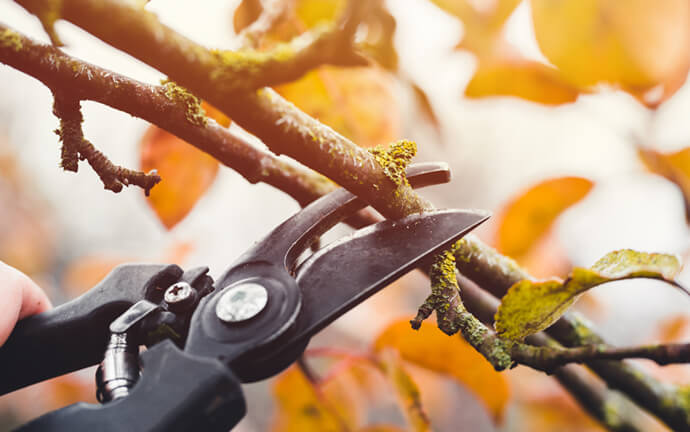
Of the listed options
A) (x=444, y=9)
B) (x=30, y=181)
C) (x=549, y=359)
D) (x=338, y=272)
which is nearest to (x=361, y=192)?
(x=338, y=272)

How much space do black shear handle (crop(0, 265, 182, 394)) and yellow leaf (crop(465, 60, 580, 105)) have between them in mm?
521

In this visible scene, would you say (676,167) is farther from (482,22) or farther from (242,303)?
(242,303)

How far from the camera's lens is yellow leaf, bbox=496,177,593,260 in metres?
0.71

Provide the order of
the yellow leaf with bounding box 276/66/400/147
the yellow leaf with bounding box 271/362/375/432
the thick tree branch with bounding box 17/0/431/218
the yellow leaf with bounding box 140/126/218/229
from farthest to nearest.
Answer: the yellow leaf with bounding box 271/362/375/432 → the yellow leaf with bounding box 276/66/400/147 → the yellow leaf with bounding box 140/126/218/229 → the thick tree branch with bounding box 17/0/431/218

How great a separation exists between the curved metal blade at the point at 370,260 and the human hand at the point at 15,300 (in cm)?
33

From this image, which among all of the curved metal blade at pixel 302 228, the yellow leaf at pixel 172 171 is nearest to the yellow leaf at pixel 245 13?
the yellow leaf at pixel 172 171

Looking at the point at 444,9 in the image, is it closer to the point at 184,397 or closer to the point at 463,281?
the point at 463,281

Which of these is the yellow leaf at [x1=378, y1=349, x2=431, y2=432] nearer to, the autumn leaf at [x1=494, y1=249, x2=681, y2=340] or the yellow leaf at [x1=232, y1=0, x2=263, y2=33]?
A: the autumn leaf at [x1=494, y1=249, x2=681, y2=340]

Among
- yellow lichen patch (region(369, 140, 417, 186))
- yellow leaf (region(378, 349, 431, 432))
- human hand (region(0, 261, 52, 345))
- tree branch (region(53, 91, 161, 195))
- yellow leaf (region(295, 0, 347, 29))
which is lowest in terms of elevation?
yellow leaf (region(378, 349, 431, 432))

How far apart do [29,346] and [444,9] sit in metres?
0.64

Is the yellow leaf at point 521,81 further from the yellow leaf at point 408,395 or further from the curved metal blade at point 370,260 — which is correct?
the yellow leaf at point 408,395

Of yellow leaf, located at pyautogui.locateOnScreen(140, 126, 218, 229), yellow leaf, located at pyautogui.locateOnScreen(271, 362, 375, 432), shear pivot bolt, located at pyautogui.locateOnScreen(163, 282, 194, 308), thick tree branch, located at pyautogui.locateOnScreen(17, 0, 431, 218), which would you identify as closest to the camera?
thick tree branch, located at pyautogui.locateOnScreen(17, 0, 431, 218)

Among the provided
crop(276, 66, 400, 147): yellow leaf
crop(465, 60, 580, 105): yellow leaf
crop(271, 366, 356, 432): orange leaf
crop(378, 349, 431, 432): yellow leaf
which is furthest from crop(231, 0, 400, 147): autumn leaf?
crop(271, 366, 356, 432): orange leaf

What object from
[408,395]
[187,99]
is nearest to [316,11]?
[187,99]
